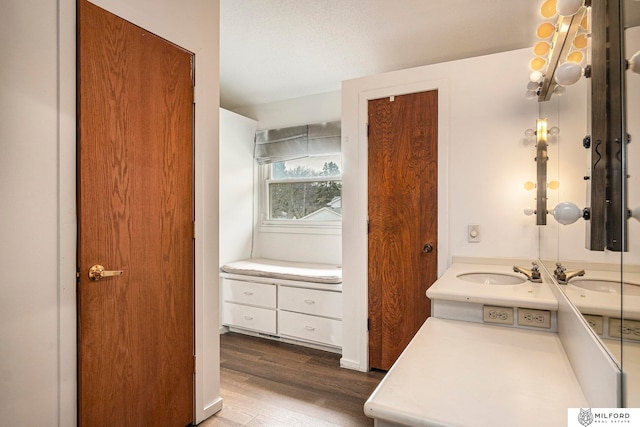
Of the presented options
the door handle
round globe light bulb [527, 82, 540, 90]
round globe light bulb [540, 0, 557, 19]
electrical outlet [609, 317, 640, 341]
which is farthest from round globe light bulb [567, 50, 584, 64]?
the door handle

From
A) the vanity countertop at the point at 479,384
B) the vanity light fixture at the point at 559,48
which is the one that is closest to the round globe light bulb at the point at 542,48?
the vanity light fixture at the point at 559,48

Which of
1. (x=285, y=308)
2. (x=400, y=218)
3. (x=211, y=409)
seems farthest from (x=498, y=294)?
(x=285, y=308)

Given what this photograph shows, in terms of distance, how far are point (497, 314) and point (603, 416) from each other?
0.77 metres

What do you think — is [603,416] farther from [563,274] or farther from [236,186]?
[236,186]

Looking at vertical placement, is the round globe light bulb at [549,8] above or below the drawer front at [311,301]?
above

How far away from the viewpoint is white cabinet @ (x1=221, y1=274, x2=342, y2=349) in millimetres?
3143

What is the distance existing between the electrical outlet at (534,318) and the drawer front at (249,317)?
247 cm

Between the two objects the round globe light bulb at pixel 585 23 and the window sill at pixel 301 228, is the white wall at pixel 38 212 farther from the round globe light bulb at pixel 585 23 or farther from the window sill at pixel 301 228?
the window sill at pixel 301 228

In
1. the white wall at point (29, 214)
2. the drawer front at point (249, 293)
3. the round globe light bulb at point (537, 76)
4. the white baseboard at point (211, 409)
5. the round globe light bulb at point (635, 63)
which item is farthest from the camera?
the drawer front at point (249, 293)

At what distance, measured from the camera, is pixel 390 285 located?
269 cm

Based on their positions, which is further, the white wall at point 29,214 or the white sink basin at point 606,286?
the white wall at point 29,214

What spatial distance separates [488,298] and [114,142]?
1.70m

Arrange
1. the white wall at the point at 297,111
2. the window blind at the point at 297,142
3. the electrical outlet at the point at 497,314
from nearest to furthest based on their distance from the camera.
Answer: the electrical outlet at the point at 497,314 < the window blind at the point at 297,142 < the white wall at the point at 297,111

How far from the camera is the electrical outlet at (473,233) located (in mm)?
2393
